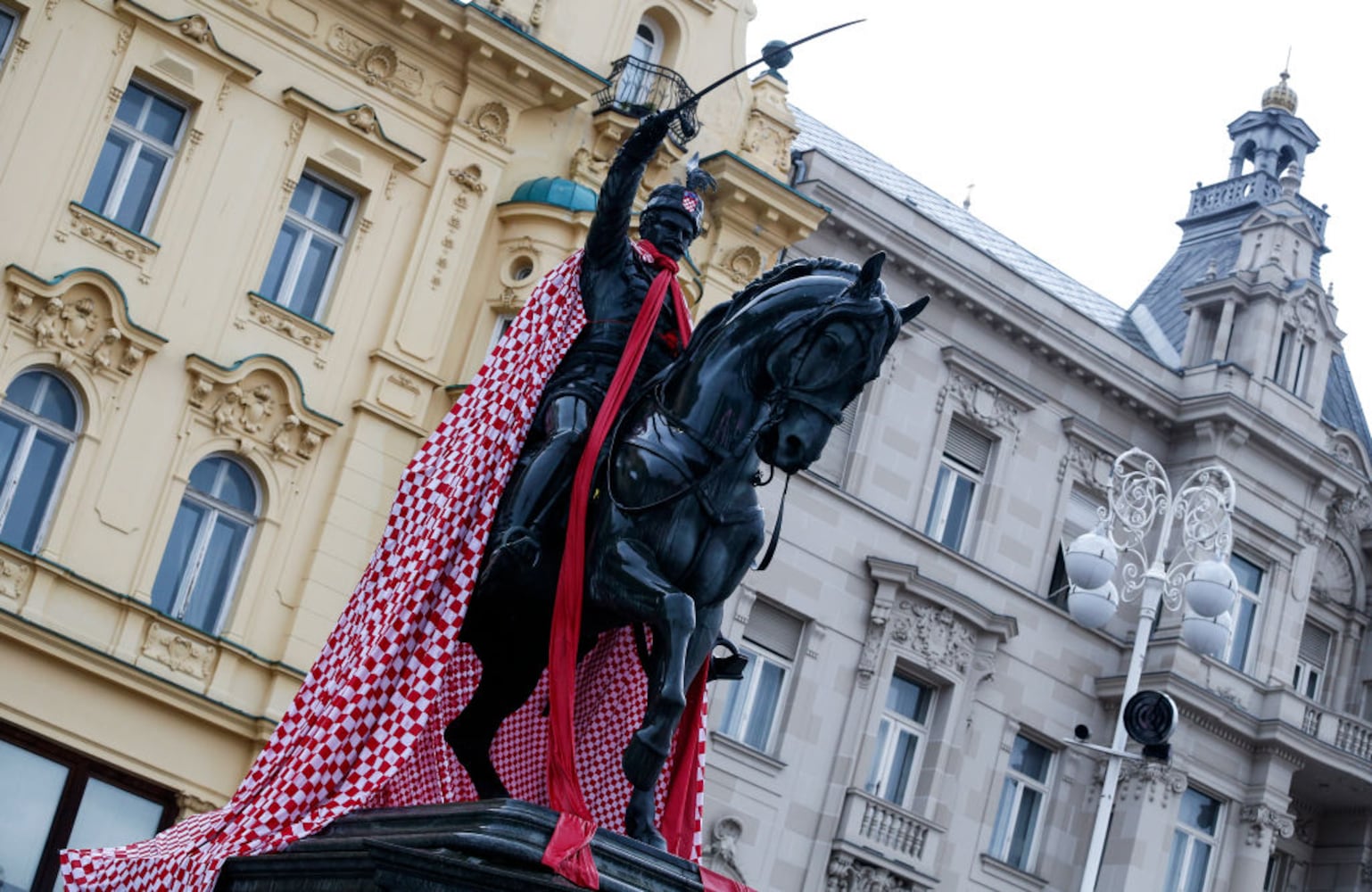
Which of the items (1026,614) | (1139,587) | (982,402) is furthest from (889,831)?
(1139,587)

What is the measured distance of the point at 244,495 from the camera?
22578 millimetres

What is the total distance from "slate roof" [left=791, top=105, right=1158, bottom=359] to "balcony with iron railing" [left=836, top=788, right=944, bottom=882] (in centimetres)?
837

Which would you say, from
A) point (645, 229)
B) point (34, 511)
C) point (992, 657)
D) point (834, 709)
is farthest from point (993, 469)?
point (645, 229)

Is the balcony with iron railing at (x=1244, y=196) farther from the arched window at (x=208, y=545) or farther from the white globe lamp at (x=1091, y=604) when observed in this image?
the arched window at (x=208, y=545)

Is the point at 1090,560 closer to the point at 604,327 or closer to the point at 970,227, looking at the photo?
the point at 604,327

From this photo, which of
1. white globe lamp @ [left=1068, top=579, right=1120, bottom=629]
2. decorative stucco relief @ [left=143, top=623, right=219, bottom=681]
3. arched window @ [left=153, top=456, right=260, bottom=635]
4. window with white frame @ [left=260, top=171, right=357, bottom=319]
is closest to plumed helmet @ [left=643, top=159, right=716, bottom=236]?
white globe lamp @ [left=1068, top=579, right=1120, bottom=629]

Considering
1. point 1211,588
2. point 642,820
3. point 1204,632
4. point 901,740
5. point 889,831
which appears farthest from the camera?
point 901,740

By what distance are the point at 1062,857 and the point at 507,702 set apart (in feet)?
72.8

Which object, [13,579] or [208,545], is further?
[208,545]

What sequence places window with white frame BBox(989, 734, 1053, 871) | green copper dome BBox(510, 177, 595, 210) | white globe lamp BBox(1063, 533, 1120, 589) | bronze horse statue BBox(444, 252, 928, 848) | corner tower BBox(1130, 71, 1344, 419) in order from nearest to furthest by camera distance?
bronze horse statue BBox(444, 252, 928, 848)
white globe lamp BBox(1063, 533, 1120, 589)
green copper dome BBox(510, 177, 595, 210)
window with white frame BBox(989, 734, 1053, 871)
corner tower BBox(1130, 71, 1344, 419)

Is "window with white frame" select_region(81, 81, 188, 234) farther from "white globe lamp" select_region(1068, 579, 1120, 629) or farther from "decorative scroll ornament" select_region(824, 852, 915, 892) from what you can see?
"decorative scroll ornament" select_region(824, 852, 915, 892)

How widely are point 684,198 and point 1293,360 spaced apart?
25.9 m

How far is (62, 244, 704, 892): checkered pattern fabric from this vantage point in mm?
7637

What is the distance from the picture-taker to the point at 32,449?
2108cm
